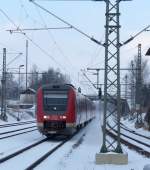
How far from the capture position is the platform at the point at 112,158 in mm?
19875

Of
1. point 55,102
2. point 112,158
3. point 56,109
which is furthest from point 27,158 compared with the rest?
point 55,102

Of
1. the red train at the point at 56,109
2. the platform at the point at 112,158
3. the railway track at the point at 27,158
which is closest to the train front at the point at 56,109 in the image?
the red train at the point at 56,109

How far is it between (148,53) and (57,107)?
87.0 feet

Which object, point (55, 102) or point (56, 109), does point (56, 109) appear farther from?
point (55, 102)

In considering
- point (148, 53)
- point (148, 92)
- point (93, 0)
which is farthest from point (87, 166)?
point (148, 92)

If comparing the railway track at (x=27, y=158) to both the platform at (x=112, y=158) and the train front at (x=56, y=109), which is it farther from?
the train front at (x=56, y=109)

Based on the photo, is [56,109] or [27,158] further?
[56,109]

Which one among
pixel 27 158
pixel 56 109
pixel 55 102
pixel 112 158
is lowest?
pixel 27 158

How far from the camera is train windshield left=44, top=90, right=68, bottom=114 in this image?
33.4 metres

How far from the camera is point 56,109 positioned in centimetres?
3341

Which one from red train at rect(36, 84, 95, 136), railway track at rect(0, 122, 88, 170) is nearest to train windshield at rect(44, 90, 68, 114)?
red train at rect(36, 84, 95, 136)

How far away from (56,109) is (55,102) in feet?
1.41

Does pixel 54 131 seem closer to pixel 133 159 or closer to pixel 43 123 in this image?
pixel 43 123

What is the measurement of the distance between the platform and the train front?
1306 cm
